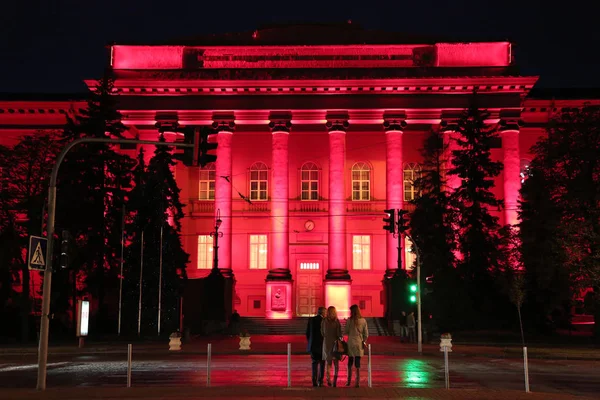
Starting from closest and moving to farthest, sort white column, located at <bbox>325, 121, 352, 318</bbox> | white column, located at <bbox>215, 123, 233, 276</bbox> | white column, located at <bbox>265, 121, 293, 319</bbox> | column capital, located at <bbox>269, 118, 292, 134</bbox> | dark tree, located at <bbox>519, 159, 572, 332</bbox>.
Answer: dark tree, located at <bbox>519, 159, 572, 332</bbox> < white column, located at <bbox>265, 121, 293, 319</bbox> < white column, located at <bbox>325, 121, 352, 318</bbox> < white column, located at <bbox>215, 123, 233, 276</bbox> < column capital, located at <bbox>269, 118, 292, 134</bbox>

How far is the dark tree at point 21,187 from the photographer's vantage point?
42.8m

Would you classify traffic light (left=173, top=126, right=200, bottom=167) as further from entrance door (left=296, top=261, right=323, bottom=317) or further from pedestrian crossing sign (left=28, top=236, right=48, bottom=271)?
entrance door (left=296, top=261, right=323, bottom=317)

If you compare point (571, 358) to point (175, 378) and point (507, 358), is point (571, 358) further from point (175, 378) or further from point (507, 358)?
point (175, 378)

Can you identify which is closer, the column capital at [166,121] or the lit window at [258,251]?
the column capital at [166,121]

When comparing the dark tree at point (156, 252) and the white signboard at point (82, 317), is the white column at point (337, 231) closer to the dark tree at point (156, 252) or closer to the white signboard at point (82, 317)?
the dark tree at point (156, 252)

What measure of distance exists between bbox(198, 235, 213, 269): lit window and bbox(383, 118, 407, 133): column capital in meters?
15.3

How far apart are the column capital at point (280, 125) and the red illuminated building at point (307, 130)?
10 cm

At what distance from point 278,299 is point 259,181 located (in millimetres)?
11165

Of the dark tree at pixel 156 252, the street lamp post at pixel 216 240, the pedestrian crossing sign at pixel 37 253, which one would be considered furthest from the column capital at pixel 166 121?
the pedestrian crossing sign at pixel 37 253

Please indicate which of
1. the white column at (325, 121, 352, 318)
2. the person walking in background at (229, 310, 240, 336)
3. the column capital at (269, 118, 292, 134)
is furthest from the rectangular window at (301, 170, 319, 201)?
the person walking in background at (229, 310, 240, 336)

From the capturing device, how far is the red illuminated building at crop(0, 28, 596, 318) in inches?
2062

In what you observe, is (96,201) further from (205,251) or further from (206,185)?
(206,185)

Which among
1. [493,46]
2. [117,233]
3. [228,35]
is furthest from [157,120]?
[493,46]

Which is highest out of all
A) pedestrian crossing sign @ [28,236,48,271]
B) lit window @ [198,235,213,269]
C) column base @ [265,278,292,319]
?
lit window @ [198,235,213,269]
